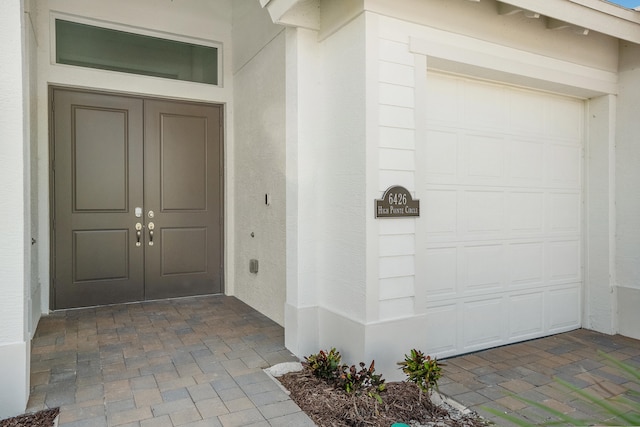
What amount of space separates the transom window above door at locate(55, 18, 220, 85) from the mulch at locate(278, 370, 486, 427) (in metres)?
4.13

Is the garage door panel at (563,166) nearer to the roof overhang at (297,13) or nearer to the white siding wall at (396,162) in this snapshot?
the white siding wall at (396,162)

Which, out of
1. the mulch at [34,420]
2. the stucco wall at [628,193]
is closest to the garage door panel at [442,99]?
the stucco wall at [628,193]

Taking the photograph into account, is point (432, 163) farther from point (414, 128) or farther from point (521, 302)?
point (521, 302)

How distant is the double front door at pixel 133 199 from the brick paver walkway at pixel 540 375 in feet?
11.3

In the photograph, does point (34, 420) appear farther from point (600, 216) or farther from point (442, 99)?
point (600, 216)

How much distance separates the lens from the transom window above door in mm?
4898

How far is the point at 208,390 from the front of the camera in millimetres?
2910

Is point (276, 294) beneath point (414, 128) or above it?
beneath

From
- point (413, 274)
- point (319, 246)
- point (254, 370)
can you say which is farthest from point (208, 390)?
point (413, 274)

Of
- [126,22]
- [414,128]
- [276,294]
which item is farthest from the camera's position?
[126,22]

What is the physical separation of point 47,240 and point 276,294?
2.59 meters

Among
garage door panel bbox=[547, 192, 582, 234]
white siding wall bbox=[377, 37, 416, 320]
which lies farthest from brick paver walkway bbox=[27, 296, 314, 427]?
garage door panel bbox=[547, 192, 582, 234]

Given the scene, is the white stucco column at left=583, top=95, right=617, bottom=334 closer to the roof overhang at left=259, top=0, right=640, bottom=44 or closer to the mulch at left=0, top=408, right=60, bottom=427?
the roof overhang at left=259, top=0, right=640, bottom=44

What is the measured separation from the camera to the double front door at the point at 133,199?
16.1ft
